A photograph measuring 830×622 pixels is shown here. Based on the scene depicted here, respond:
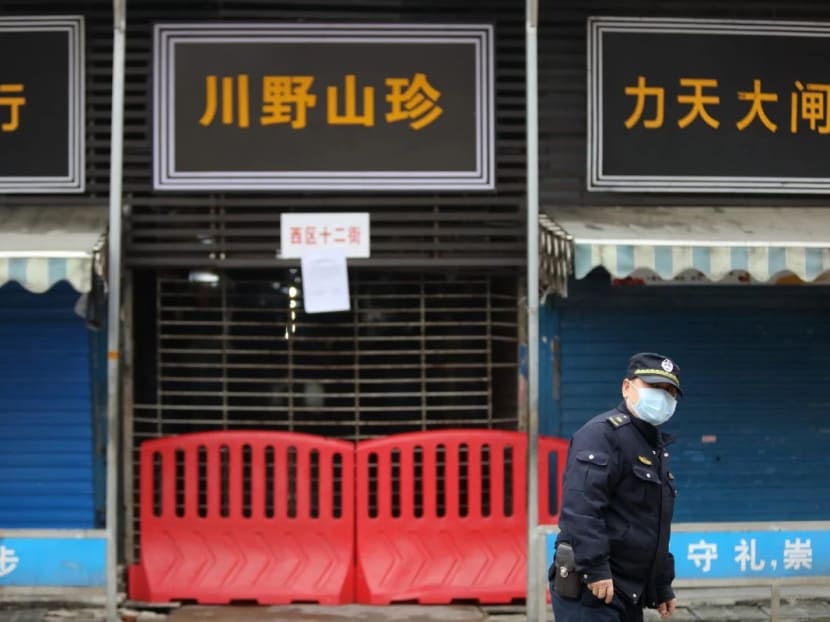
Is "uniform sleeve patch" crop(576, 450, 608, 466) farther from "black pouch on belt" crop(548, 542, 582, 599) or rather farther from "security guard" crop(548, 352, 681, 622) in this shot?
"black pouch on belt" crop(548, 542, 582, 599)

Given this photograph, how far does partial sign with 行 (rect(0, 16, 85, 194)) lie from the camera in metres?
7.86

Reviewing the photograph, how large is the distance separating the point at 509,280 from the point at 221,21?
116 inches

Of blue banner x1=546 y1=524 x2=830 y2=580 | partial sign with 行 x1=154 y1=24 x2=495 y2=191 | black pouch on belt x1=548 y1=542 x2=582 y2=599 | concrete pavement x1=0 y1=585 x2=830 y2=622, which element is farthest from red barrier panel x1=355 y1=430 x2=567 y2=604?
black pouch on belt x1=548 y1=542 x2=582 y2=599

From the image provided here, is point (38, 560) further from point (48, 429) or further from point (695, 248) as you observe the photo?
point (695, 248)

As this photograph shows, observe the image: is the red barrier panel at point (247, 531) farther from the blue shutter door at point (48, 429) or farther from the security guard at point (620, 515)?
the security guard at point (620, 515)

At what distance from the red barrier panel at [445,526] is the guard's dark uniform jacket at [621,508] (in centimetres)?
287

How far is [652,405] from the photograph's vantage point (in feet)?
15.7

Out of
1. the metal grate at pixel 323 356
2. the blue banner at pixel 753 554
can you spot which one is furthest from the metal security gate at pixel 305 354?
the blue banner at pixel 753 554

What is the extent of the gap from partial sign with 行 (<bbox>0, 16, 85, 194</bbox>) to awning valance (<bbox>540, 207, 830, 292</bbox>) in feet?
12.2

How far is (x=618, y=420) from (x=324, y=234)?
3.64 meters

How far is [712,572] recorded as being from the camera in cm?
669

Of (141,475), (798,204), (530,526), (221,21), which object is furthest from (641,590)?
(221,21)

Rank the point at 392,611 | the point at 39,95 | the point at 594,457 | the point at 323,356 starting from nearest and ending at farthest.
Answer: the point at 594,457
the point at 392,611
the point at 39,95
the point at 323,356

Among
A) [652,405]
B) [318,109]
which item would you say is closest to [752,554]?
[652,405]
